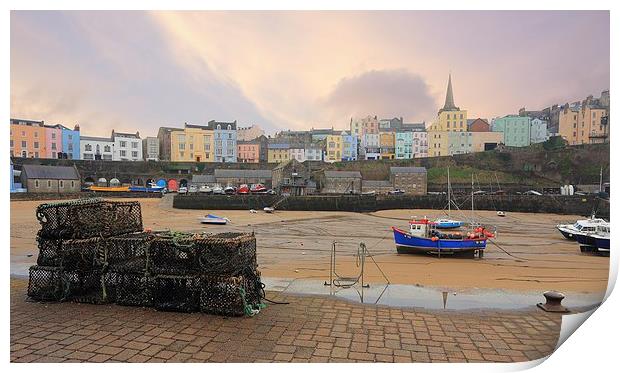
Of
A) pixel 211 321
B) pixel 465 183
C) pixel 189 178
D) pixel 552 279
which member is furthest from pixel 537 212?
pixel 189 178

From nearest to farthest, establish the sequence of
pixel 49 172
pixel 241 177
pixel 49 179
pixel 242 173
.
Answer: pixel 49 179 < pixel 49 172 < pixel 241 177 < pixel 242 173

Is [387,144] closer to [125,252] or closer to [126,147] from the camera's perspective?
[126,147]

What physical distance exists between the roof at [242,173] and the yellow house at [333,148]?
821 inches

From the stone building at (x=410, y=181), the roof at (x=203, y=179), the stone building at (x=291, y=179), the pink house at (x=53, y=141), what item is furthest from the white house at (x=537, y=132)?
the pink house at (x=53, y=141)

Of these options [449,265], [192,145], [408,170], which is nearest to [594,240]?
[449,265]

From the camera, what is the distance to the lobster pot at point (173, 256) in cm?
422

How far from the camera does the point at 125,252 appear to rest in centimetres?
454

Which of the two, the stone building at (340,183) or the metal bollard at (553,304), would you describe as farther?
the stone building at (340,183)

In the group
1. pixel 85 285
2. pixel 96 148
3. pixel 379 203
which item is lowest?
pixel 379 203

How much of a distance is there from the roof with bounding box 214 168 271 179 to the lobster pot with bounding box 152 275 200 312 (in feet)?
149

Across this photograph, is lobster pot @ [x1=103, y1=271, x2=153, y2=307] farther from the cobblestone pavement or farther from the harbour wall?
the harbour wall

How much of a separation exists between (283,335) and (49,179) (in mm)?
44598

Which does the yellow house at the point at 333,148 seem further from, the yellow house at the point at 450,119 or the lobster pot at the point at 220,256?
the lobster pot at the point at 220,256

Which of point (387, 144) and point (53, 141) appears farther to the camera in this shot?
point (387, 144)
